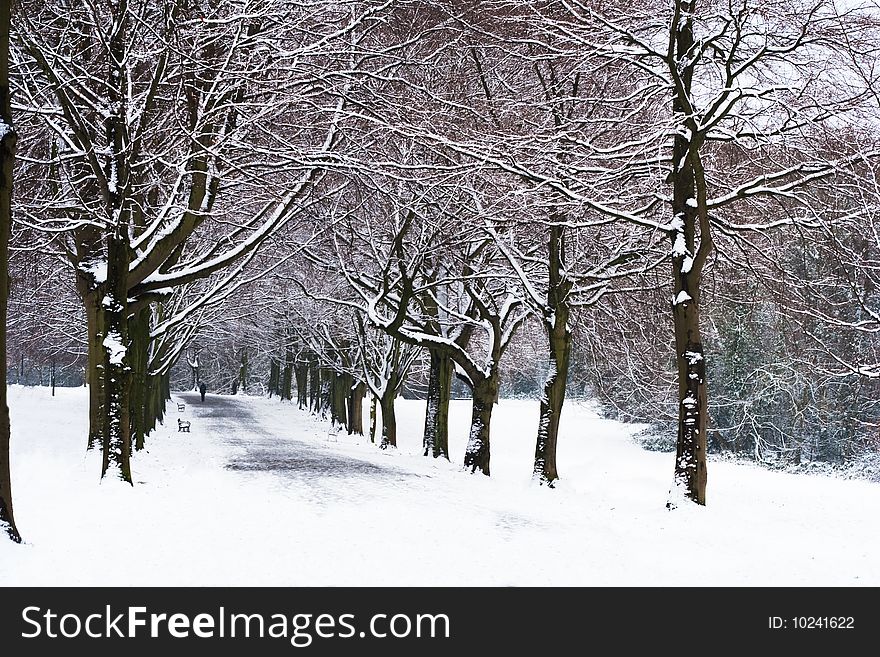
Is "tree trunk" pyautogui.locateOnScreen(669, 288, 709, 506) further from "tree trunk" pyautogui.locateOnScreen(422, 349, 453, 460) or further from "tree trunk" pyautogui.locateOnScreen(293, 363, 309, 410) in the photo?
"tree trunk" pyautogui.locateOnScreen(293, 363, 309, 410)

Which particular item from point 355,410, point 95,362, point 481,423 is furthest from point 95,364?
point 355,410

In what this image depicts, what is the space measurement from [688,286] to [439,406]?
12.6 meters

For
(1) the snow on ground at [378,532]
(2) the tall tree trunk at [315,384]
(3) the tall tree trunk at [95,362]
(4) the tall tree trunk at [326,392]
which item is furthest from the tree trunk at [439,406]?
(2) the tall tree trunk at [315,384]

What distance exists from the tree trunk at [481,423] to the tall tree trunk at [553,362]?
2645 mm

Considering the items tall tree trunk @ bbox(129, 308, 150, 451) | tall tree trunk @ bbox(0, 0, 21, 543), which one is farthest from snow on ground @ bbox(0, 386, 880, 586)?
tall tree trunk @ bbox(129, 308, 150, 451)

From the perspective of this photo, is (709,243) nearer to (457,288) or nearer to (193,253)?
(457,288)

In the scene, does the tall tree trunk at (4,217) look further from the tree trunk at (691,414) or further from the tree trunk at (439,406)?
the tree trunk at (439,406)

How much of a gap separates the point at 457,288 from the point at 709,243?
12.2m

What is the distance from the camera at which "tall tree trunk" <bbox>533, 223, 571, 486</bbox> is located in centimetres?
1675

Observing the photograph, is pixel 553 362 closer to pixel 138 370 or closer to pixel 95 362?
pixel 95 362

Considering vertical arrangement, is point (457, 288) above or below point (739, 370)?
above

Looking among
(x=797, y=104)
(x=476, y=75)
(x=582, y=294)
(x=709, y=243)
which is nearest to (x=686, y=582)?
(x=709, y=243)

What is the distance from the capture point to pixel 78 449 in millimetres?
20781

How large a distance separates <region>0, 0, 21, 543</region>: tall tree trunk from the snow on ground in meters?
0.33
